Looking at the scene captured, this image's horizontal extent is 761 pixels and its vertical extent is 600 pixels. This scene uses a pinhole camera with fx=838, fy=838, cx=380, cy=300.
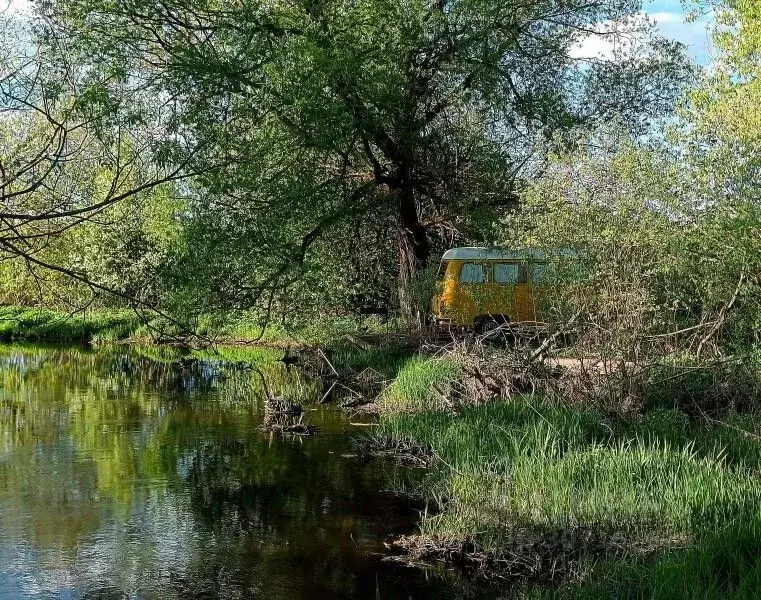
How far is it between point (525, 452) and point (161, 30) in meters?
8.61

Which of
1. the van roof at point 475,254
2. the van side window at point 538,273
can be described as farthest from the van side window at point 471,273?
the van side window at point 538,273

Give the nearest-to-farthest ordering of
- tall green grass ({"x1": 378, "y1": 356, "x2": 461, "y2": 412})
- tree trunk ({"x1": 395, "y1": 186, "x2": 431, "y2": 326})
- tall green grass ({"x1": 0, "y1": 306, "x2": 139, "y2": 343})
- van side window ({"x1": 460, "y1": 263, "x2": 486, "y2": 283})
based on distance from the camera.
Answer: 1. tall green grass ({"x1": 378, "y1": 356, "x2": 461, "y2": 412})
2. van side window ({"x1": 460, "y1": 263, "x2": 486, "y2": 283})
3. tree trunk ({"x1": 395, "y1": 186, "x2": 431, "y2": 326})
4. tall green grass ({"x1": 0, "y1": 306, "x2": 139, "y2": 343})

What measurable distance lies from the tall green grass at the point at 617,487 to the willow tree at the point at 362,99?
4.61 meters

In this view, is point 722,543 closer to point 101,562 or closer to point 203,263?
point 101,562

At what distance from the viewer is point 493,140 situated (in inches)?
718

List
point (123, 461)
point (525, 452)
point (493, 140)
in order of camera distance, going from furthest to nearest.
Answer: point (493, 140) < point (123, 461) < point (525, 452)

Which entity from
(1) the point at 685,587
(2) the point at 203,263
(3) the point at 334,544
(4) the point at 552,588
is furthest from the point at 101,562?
(2) the point at 203,263

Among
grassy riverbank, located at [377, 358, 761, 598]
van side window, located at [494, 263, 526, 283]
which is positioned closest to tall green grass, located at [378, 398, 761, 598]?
grassy riverbank, located at [377, 358, 761, 598]

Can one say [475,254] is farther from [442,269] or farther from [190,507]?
[190,507]

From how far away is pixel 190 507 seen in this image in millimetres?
8820

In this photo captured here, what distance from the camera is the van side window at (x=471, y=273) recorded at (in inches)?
675

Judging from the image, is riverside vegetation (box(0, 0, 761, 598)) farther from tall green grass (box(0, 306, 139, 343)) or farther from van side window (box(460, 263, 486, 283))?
tall green grass (box(0, 306, 139, 343))

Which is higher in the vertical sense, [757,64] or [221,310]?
[757,64]

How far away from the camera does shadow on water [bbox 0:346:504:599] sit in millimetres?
6656
